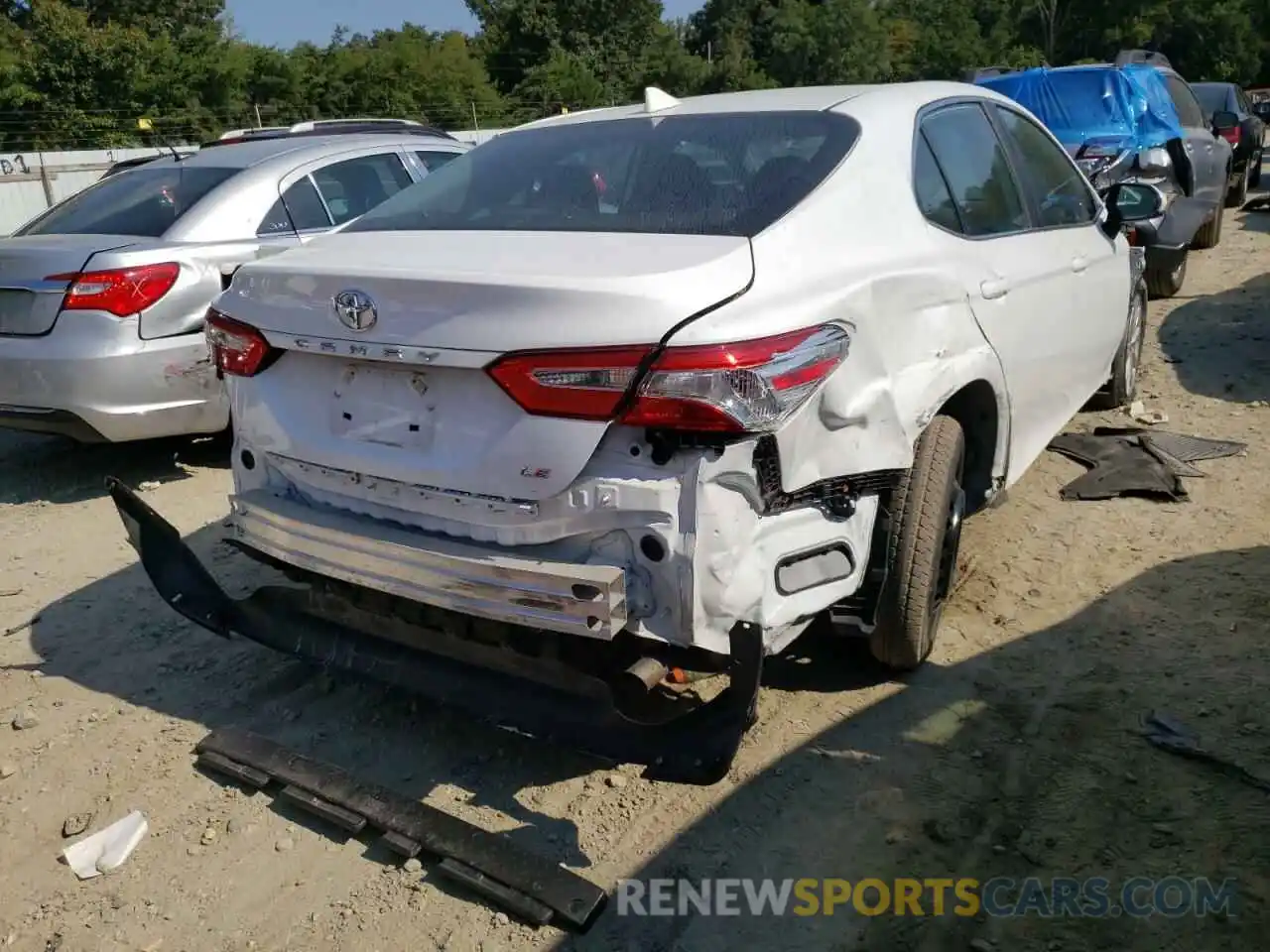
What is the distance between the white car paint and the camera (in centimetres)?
228

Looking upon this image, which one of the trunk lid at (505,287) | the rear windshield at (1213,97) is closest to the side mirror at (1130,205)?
the trunk lid at (505,287)

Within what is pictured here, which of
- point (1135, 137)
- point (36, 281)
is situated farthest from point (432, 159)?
point (1135, 137)

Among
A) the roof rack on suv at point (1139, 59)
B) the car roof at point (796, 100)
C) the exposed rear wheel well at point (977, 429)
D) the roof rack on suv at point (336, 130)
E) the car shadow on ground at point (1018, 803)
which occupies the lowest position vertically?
the car shadow on ground at point (1018, 803)

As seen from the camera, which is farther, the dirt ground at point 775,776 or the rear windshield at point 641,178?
the rear windshield at point 641,178

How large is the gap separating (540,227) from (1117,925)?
2.19 m

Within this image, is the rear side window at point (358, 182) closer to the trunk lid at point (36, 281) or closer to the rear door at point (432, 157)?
the rear door at point (432, 157)

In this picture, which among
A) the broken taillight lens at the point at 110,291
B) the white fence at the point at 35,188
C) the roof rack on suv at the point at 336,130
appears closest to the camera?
the broken taillight lens at the point at 110,291

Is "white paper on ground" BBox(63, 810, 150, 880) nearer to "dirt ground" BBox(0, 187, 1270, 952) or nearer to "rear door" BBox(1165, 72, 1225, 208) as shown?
"dirt ground" BBox(0, 187, 1270, 952)

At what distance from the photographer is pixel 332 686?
11.3ft

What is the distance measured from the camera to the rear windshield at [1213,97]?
1449cm

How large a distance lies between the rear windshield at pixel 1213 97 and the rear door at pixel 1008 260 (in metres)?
12.6

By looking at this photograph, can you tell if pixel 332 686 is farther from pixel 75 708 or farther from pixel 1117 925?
pixel 1117 925

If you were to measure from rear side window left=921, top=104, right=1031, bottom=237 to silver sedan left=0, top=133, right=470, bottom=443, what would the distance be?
2.97m

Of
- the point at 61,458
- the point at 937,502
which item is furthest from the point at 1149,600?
the point at 61,458
